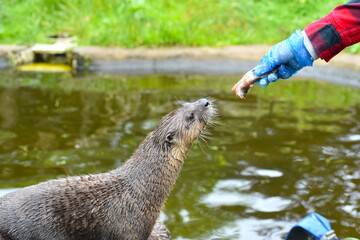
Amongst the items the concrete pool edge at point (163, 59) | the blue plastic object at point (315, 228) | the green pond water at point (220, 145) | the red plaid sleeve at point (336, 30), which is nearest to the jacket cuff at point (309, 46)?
the red plaid sleeve at point (336, 30)

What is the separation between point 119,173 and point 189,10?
810 cm

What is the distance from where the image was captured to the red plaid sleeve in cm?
322

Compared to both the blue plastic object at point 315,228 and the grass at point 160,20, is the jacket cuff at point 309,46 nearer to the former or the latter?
the blue plastic object at point 315,228

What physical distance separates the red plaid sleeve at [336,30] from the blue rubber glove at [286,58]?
80 mm

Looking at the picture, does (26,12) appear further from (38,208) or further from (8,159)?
(38,208)

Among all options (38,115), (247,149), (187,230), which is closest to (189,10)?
(38,115)

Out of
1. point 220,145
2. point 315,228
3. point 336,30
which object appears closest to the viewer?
point 336,30

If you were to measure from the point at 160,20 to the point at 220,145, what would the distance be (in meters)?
5.01

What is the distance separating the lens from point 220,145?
6.69 meters

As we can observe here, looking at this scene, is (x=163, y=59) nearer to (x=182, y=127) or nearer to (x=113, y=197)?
(x=182, y=127)

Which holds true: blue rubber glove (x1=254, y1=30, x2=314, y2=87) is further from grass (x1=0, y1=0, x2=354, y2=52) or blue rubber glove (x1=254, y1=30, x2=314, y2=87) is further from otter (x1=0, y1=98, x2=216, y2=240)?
grass (x1=0, y1=0, x2=354, y2=52)

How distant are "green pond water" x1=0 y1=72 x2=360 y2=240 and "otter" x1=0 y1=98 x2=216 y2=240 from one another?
0.70 m

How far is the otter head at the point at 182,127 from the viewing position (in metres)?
4.29

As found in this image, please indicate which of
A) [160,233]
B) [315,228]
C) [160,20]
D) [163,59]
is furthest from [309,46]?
[160,20]
